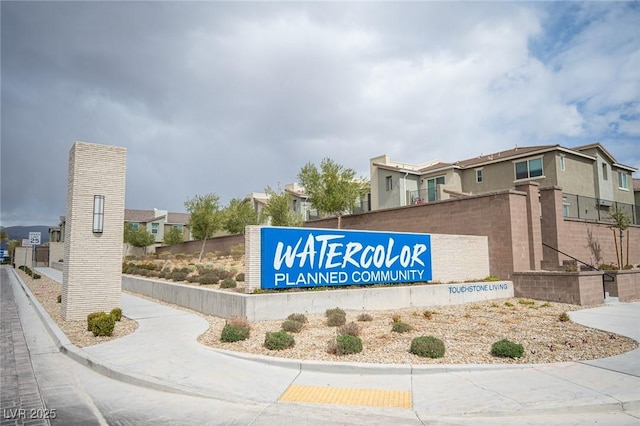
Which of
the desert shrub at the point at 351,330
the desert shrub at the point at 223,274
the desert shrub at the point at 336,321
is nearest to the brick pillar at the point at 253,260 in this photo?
the desert shrub at the point at 336,321

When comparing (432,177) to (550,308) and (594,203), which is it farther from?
(550,308)

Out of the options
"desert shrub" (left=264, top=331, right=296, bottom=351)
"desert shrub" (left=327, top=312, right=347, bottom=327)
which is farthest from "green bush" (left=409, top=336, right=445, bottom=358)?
"desert shrub" (left=327, top=312, right=347, bottom=327)

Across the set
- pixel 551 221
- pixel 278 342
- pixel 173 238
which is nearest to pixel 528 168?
pixel 551 221

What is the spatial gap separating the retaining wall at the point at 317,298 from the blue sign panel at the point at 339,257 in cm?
77

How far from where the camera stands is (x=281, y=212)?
106 ft

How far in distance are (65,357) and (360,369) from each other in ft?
22.5

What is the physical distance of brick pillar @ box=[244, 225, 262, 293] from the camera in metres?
14.0

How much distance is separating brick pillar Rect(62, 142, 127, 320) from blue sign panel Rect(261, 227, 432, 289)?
5.50 m

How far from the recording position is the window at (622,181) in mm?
41688

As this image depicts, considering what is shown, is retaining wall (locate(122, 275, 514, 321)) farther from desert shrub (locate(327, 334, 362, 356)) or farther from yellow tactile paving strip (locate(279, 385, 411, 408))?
yellow tactile paving strip (locate(279, 385, 411, 408))

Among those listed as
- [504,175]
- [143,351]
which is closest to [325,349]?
[143,351]

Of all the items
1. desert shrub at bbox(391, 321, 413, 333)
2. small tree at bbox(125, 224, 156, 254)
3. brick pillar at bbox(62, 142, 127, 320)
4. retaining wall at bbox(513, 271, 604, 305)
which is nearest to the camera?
desert shrub at bbox(391, 321, 413, 333)

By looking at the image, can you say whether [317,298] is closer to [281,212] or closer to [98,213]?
[98,213]

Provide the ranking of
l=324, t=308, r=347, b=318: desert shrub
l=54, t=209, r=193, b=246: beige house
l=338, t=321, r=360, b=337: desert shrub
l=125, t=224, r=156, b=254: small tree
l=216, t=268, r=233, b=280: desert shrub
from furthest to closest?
1. l=54, t=209, r=193, b=246: beige house
2. l=125, t=224, r=156, b=254: small tree
3. l=216, t=268, r=233, b=280: desert shrub
4. l=324, t=308, r=347, b=318: desert shrub
5. l=338, t=321, r=360, b=337: desert shrub
